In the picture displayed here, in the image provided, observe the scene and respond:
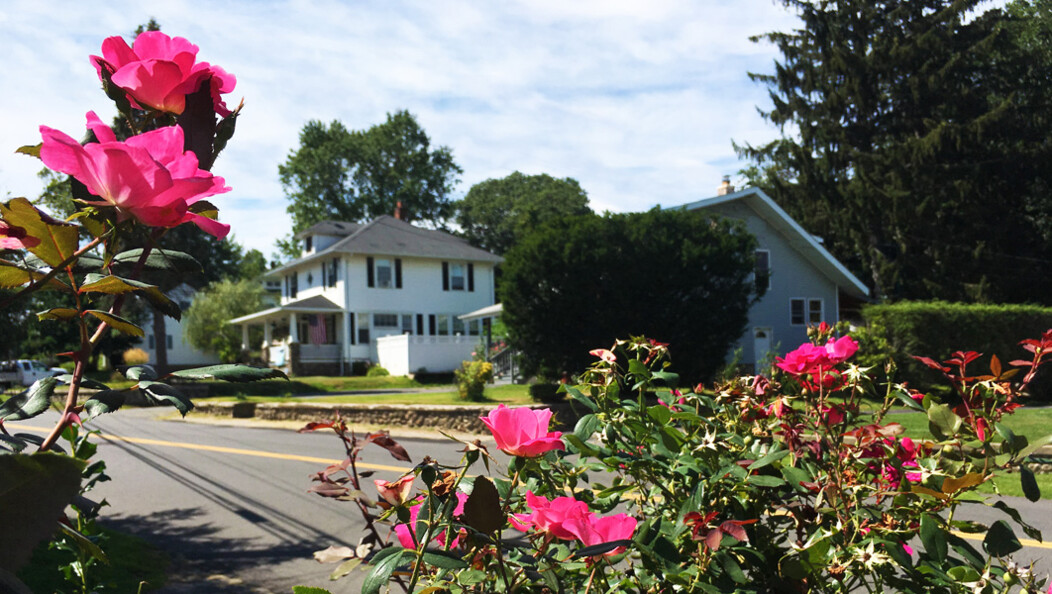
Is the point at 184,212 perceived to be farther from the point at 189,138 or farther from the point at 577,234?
the point at 577,234

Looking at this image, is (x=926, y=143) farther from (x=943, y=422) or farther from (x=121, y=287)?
(x=121, y=287)

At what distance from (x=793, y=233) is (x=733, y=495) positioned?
26531mm

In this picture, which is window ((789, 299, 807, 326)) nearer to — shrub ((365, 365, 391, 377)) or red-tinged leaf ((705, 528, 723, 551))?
shrub ((365, 365, 391, 377))

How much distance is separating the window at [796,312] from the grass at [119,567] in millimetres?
24716

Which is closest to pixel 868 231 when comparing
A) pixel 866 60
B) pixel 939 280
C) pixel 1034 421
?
pixel 939 280

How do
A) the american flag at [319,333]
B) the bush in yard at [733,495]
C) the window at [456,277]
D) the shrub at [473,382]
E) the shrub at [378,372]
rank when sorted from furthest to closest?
the window at [456,277]
the american flag at [319,333]
the shrub at [378,372]
the shrub at [473,382]
the bush in yard at [733,495]

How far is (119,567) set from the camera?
5.60 m

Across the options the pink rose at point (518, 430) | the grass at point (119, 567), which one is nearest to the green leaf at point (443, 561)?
the pink rose at point (518, 430)

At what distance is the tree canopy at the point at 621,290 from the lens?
1791cm

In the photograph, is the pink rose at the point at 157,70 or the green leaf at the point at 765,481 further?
the green leaf at the point at 765,481

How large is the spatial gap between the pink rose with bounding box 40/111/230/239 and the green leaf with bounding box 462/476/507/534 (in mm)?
629

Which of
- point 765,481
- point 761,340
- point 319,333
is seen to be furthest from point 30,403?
point 319,333

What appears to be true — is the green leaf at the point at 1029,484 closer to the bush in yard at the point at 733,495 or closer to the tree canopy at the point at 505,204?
the bush in yard at the point at 733,495

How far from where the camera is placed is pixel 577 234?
60.9 feet
